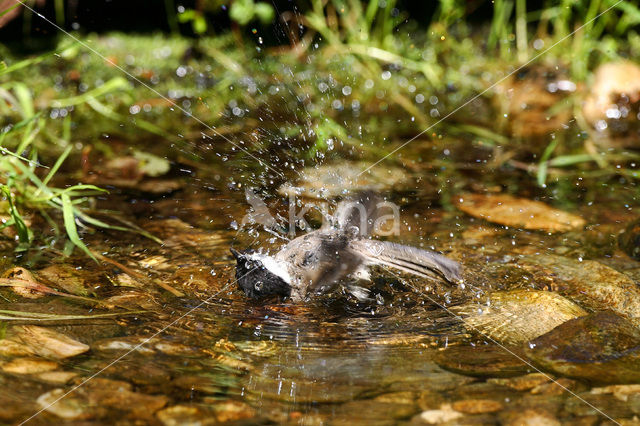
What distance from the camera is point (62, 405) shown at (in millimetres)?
1479

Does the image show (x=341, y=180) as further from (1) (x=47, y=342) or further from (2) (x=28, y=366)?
(2) (x=28, y=366)

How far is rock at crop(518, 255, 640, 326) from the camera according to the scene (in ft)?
7.13

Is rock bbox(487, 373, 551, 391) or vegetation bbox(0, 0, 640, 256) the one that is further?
vegetation bbox(0, 0, 640, 256)

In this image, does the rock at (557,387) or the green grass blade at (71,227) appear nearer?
the rock at (557,387)

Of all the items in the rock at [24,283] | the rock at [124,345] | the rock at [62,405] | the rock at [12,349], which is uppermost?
the rock at [24,283]

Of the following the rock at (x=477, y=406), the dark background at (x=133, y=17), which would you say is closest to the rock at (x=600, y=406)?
the rock at (x=477, y=406)

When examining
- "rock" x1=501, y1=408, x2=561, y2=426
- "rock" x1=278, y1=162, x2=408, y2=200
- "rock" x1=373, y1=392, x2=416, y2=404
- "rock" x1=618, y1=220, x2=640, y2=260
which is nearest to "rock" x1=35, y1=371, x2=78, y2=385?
"rock" x1=373, y1=392, x2=416, y2=404

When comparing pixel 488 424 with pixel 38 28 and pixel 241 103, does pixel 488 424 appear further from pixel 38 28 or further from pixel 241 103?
pixel 38 28

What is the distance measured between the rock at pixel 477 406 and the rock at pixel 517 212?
1.38 meters

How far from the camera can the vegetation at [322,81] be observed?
12.2 feet

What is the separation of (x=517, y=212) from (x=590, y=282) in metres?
0.70

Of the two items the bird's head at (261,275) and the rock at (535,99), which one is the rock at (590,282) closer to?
the bird's head at (261,275)

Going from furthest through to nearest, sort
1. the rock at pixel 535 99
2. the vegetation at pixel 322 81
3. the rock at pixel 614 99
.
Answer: the rock at pixel 614 99
the rock at pixel 535 99
the vegetation at pixel 322 81

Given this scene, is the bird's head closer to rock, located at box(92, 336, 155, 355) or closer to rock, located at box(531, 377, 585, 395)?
rock, located at box(92, 336, 155, 355)
